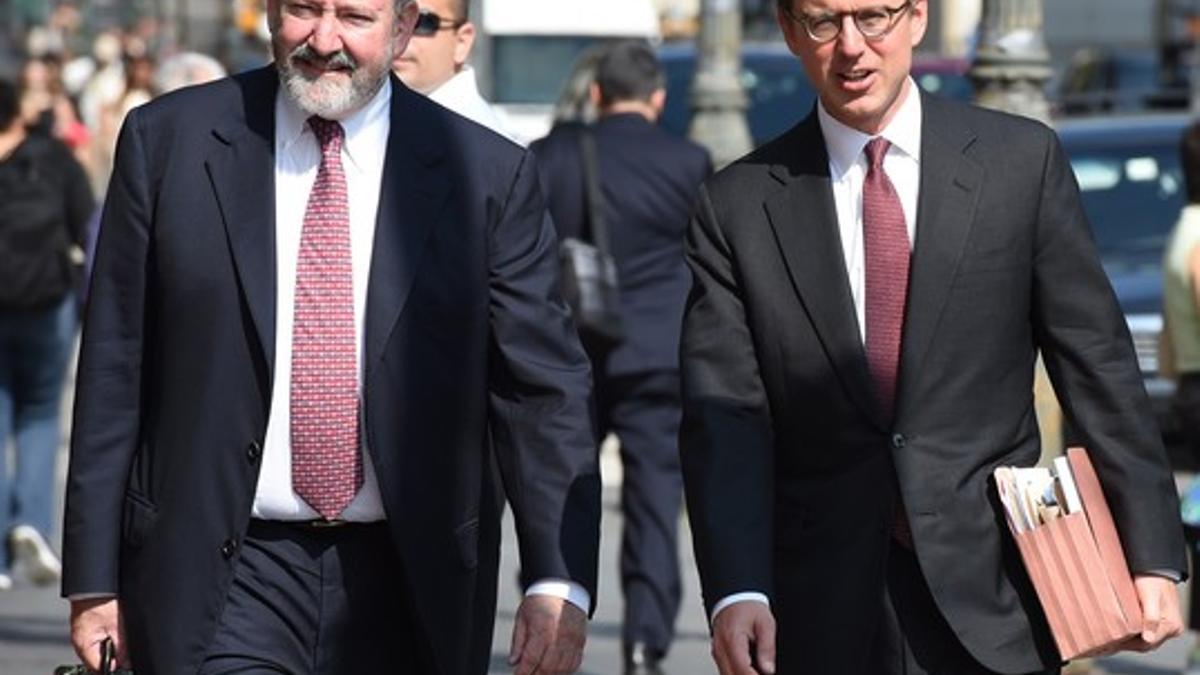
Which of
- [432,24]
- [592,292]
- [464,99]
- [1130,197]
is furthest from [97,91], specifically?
[464,99]

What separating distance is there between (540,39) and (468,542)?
79.2 ft

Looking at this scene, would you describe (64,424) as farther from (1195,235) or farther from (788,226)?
(788,226)

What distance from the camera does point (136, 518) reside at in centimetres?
535

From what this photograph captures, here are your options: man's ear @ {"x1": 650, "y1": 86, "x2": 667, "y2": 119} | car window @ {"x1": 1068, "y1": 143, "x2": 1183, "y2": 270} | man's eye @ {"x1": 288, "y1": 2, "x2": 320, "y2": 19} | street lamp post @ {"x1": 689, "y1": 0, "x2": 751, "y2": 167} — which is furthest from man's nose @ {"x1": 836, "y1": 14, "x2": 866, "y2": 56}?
street lamp post @ {"x1": 689, "y1": 0, "x2": 751, "y2": 167}

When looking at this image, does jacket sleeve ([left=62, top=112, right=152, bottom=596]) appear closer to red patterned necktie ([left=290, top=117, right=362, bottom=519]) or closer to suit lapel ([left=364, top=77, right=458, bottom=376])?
red patterned necktie ([left=290, top=117, right=362, bottom=519])

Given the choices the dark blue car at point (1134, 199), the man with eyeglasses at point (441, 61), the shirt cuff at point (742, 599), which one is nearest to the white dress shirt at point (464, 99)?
the man with eyeglasses at point (441, 61)

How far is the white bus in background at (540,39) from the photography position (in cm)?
2847

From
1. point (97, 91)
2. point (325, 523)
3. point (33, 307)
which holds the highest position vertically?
point (325, 523)

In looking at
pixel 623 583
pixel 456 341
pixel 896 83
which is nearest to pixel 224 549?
pixel 456 341

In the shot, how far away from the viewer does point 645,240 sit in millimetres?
10555

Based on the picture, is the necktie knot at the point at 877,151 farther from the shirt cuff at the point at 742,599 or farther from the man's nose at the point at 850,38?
the shirt cuff at the point at 742,599

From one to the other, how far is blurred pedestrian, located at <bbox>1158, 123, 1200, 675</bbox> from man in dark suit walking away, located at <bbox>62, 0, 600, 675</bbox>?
14.1 ft

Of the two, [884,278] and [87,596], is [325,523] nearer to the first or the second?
[87,596]

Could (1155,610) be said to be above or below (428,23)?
below
